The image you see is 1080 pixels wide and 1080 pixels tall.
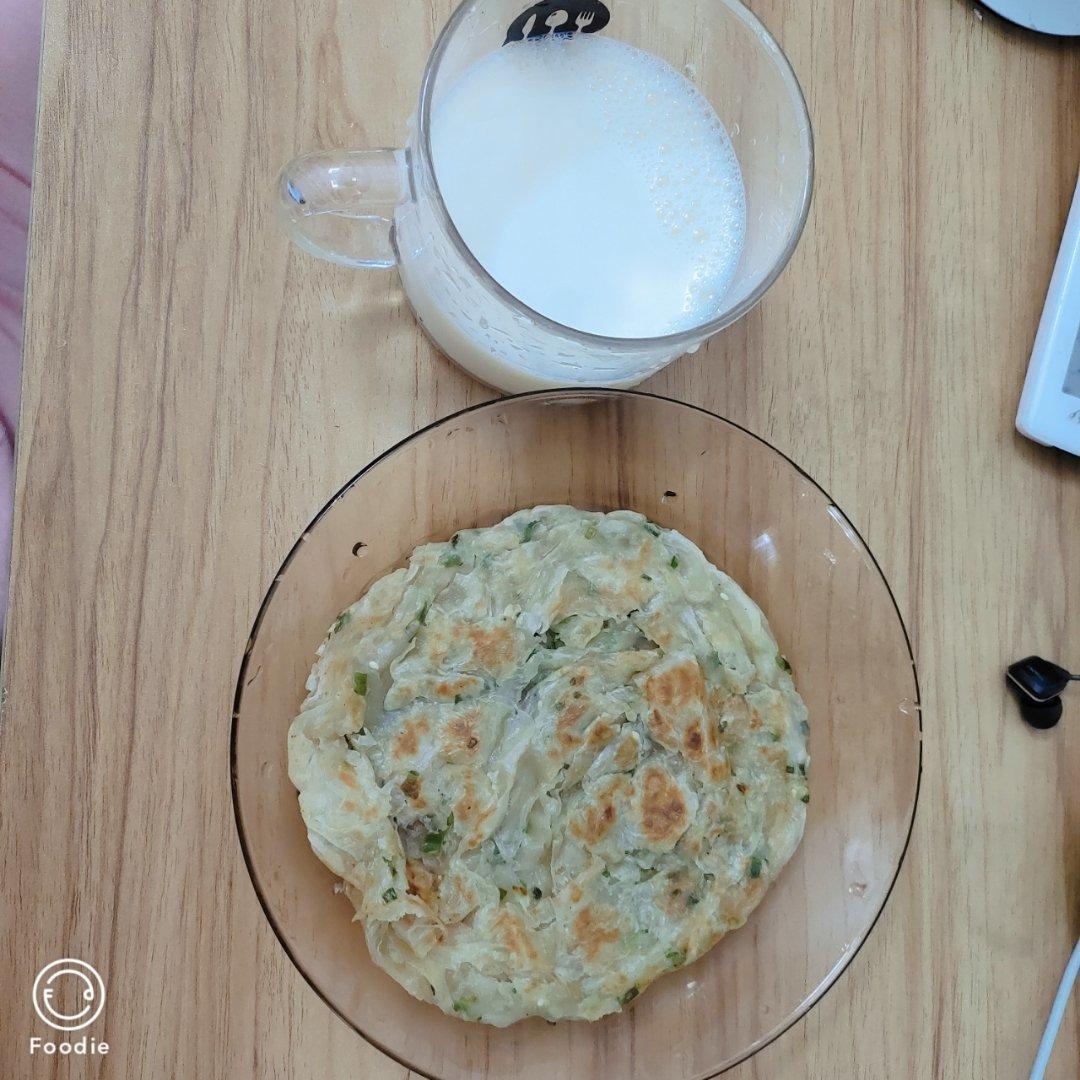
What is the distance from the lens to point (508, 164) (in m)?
0.73

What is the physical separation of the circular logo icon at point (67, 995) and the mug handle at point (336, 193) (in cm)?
55

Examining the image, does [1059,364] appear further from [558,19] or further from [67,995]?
[67,995]

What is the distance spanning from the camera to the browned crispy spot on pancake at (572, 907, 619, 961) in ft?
2.43

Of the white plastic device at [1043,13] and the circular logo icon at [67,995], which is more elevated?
the white plastic device at [1043,13]

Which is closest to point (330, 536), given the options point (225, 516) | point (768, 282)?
point (225, 516)

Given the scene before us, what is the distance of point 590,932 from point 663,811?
96 mm

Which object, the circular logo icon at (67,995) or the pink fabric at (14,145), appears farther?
the pink fabric at (14,145)

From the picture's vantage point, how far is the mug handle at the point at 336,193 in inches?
28.5

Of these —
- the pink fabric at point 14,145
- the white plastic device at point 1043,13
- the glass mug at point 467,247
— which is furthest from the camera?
the pink fabric at point 14,145

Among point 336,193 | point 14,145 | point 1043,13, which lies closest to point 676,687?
point 336,193

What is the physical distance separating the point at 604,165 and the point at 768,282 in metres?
0.14

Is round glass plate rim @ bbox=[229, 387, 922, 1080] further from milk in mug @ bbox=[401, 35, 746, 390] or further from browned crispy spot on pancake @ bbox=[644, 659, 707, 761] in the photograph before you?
browned crispy spot on pancake @ bbox=[644, 659, 707, 761]

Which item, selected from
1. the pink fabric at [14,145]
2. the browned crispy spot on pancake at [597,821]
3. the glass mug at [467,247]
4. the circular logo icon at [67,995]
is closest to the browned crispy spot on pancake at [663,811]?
the browned crispy spot on pancake at [597,821]

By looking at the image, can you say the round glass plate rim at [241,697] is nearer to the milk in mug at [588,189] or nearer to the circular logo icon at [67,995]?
the milk in mug at [588,189]
